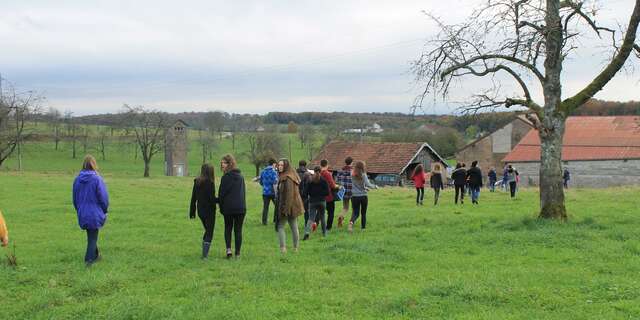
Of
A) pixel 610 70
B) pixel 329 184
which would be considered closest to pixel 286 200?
pixel 329 184

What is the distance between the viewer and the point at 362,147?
53812mm

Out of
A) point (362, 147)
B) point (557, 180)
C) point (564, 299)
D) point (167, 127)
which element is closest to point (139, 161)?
point (167, 127)

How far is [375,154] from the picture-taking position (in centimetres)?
5200

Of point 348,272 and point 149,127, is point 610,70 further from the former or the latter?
point 149,127

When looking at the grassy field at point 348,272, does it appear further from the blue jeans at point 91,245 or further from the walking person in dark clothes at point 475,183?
the walking person in dark clothes at point 475,183

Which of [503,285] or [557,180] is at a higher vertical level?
[557,180]

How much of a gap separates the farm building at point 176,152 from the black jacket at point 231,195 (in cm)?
6195

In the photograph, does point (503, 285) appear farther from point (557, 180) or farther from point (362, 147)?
point (362, 147)

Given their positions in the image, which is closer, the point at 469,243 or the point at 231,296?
the point at 231,296

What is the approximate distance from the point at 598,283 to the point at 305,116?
115m

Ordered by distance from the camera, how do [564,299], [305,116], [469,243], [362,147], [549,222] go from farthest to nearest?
[305,116]
[362,147]
[549,222]
[469,243]
[564,299]

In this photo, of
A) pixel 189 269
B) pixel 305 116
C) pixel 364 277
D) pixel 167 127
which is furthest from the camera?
pixel 305 116

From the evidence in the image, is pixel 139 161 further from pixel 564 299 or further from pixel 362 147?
pixel 564 299

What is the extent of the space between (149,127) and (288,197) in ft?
200
